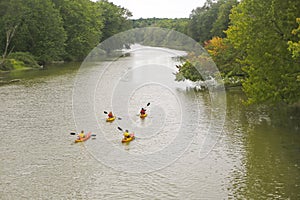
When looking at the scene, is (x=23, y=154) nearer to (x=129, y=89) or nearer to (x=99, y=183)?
(x=99, y=183)

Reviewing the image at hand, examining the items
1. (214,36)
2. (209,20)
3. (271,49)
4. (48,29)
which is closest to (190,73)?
(271,49)

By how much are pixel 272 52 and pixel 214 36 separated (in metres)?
52.5

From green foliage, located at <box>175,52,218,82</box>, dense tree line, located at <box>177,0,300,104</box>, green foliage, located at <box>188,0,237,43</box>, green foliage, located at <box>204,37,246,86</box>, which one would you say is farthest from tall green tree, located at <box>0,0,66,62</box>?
dense tree line, located at <box>177,0,300,104</box>

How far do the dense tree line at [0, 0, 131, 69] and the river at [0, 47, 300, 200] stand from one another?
33.9m

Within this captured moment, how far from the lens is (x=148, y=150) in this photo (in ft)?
80.1

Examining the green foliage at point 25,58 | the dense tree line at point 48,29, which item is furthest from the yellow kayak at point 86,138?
the green foliage at point 25,58

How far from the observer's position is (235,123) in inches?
1173

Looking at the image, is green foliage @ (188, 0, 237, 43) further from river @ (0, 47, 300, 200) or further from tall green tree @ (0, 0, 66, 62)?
river @ (0, 47, 300, 200)

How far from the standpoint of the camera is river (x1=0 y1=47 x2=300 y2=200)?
18.7 m

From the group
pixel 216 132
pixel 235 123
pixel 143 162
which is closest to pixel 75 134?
pixel 143 162

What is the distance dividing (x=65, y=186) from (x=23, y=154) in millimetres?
5621

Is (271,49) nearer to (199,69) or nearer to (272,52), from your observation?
(272,52)

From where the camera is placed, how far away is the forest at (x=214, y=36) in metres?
25.1

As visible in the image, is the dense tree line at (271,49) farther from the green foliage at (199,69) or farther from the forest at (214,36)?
the green foliage at (199,69)
